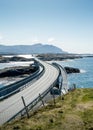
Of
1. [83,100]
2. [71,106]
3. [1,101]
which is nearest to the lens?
[71,106]

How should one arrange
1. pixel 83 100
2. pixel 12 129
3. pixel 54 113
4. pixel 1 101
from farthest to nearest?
pixel 1 101 → pixel 83 100 → pixel 54 113 → pixel 12 129

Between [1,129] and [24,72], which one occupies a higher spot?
[1,129]

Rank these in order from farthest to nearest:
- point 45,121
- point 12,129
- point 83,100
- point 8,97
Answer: point 8,97, point 83,100, point 45,121, point 12,129

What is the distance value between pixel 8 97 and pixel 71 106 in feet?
56.7

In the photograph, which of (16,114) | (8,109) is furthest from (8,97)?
(16,114)

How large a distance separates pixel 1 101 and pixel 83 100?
12622 millimetres

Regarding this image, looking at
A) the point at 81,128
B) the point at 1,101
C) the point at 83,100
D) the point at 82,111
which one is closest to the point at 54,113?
the point at 82,111

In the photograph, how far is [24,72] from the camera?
142 metres

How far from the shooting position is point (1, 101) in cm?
4088

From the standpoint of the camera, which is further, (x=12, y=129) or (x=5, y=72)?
(x=5, y=72)

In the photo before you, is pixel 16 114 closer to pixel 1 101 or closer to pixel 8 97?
pixel 1 101

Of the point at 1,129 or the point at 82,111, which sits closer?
the point at 1,129

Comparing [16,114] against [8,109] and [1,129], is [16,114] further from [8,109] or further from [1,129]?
[1,129]

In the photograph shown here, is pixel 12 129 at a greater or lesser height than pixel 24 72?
greater
